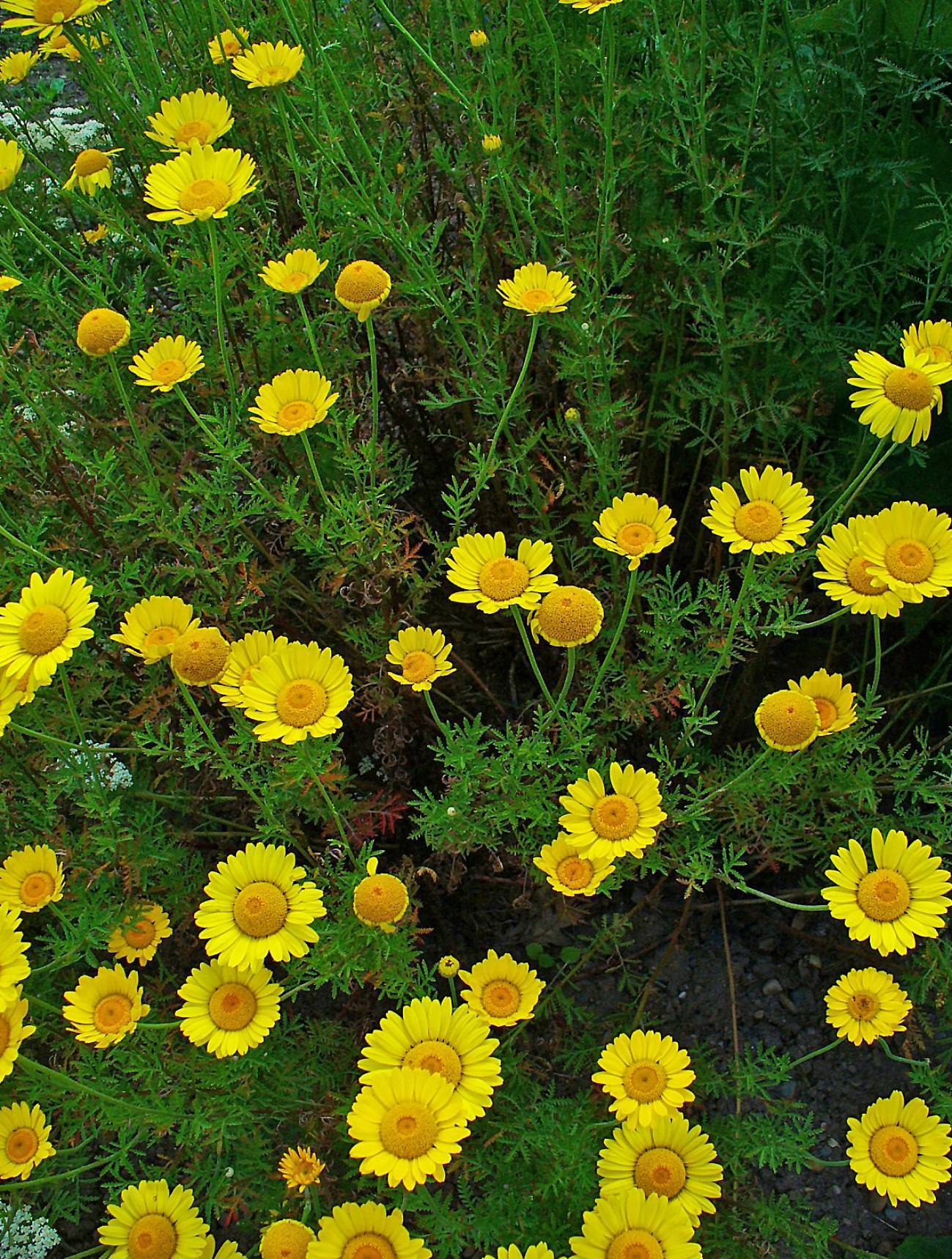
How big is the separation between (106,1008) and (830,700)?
150cm

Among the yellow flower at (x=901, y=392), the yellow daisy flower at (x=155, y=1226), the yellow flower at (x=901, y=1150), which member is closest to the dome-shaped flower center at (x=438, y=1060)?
the yellow daisy flower at (x=155, y=1226)

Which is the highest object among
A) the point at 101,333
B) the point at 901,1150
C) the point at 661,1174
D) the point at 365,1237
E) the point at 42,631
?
the point at 101,333

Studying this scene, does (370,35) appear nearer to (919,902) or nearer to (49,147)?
(49,147)

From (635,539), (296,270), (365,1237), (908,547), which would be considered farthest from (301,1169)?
(296,270)

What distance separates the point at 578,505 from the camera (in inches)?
118

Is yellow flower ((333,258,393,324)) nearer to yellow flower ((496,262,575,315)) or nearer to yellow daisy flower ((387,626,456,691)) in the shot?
yellow flower ((496,262,575,315))

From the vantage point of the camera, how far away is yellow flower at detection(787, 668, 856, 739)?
6.86ft

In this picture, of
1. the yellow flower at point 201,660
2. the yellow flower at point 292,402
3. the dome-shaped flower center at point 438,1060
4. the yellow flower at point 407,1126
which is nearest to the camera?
the yellow flower at point 407,1126

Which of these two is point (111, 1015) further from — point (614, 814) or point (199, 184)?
point (199, 184)

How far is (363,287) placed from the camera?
216 cm

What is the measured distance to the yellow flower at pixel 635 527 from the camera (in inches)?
79.5

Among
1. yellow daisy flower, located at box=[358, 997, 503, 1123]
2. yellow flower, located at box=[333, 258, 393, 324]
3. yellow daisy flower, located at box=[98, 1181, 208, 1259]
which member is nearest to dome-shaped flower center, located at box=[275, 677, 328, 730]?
yellow daisy flower, located at box=[358, 997, 503, 1123]

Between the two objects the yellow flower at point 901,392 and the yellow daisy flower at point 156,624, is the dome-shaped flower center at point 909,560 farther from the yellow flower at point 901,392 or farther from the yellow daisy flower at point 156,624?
the yellow daisy flower at point 156,624

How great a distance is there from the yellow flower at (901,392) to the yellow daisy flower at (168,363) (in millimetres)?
1360
